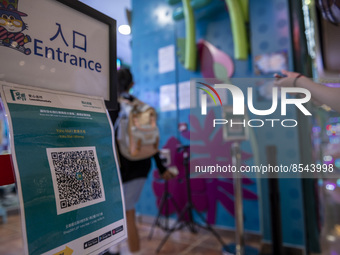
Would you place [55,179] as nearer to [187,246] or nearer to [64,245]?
[64,245]

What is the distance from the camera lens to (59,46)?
1.61ft

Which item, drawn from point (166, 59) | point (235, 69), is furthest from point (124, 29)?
point (166, 59)

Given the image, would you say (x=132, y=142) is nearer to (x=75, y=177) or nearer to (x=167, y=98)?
(x=75, y=177)

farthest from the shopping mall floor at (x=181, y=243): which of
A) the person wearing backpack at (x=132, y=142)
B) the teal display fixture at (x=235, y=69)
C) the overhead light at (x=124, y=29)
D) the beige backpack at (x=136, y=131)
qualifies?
the overhead light at (x=124, y=29)

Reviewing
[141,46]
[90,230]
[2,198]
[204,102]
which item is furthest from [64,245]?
[2,198]

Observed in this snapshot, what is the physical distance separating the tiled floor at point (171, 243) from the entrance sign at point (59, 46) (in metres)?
2.18

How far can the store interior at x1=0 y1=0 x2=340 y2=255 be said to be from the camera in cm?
220

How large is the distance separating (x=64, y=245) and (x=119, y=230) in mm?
126

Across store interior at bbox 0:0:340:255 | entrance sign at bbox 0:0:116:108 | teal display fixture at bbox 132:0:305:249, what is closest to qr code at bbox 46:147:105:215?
entrance sign at bbox 0:0:116:108

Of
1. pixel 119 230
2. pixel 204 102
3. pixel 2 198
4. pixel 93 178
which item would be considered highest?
pixel 204 102

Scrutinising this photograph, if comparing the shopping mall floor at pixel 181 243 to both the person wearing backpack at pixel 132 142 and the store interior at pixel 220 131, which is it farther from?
the person wearing backpack at pixel 132 142

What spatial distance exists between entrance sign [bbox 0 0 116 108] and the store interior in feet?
3.99

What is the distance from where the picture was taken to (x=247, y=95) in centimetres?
77

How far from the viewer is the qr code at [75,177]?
40cm
